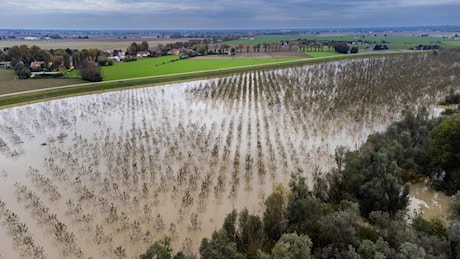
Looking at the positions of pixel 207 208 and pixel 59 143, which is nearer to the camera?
pixel 207 208

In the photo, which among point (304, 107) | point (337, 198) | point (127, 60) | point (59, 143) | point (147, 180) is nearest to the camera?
point (337, 198)

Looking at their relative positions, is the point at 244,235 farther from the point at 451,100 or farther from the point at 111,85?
the point at 111,85

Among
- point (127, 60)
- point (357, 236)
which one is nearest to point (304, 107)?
point (357, 236)

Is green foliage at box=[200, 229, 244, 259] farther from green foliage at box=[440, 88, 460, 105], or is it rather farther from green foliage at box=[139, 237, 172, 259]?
green foliage at box=[440, 88, 460, 105]

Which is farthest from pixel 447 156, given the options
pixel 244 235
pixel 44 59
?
pixel 44 59

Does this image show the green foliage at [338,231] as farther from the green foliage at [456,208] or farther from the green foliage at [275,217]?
the green foliage at [456,208]

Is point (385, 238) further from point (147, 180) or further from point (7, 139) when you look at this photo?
point (7, 139)
